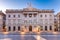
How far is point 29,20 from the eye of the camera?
10000mm

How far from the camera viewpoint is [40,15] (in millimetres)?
10094

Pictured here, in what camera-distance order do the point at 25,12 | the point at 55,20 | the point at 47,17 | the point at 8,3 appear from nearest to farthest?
the point at 8,3 → the point at 55,20 → the point at 47,17 → the point at 25,12

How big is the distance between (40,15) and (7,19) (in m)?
2.51

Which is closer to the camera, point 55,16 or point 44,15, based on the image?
point 55,16

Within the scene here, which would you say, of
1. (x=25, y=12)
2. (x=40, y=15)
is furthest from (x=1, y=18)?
(x=40, y=15)

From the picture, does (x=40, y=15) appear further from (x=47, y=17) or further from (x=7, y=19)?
(x=7, y=19)

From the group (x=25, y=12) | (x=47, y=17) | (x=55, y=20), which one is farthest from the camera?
(x=25, y=12)

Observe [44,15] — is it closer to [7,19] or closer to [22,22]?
[22,22]

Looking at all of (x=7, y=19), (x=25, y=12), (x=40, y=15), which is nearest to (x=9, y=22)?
(x=7, y=19)

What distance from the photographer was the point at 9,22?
934 cm

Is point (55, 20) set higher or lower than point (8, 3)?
lower

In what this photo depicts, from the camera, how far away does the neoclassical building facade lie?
9.34m

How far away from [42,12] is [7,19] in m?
2.63

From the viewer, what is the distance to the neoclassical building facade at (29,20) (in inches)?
368
